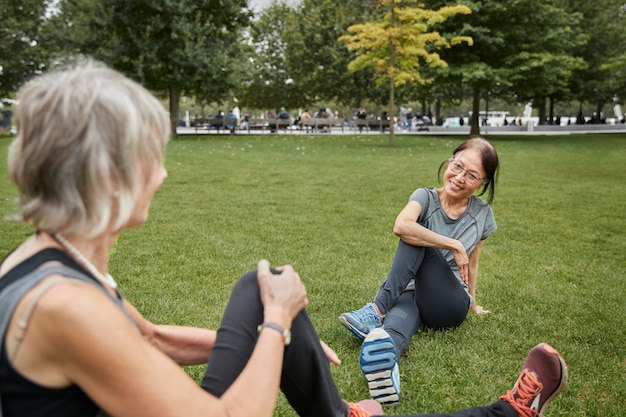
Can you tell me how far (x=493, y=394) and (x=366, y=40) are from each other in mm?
19275

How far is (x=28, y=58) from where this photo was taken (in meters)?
33.1

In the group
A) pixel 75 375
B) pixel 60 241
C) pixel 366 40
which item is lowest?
pixel 75 375

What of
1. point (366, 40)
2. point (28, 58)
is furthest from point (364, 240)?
point (28, 58)

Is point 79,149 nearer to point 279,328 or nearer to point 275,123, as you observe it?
point 279,328

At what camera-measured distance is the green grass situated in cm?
343

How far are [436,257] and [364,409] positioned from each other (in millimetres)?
1474

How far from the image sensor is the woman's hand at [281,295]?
70.7 inches

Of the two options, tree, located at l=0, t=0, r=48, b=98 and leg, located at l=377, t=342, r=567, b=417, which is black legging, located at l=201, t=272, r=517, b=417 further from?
tree, located at l=0, t=0, r=48, b=98

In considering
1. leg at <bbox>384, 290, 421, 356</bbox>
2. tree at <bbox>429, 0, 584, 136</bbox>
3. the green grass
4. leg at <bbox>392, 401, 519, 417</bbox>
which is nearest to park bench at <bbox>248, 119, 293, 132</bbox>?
tree at <bbox>429, 0, 584, 136</bbox>

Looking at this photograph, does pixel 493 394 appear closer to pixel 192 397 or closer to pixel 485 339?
pixel 485 339

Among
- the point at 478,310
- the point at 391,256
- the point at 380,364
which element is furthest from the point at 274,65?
the point at 380,364

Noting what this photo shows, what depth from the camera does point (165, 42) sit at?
A: 26031mm

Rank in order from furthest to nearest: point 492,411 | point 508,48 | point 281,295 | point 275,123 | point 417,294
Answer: point 275,123 → point 508,48 → point 417,294 → point 492,411 → point 281,295

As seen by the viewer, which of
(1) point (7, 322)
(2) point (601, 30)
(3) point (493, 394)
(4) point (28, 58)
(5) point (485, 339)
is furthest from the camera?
(2) point (601, 30)
